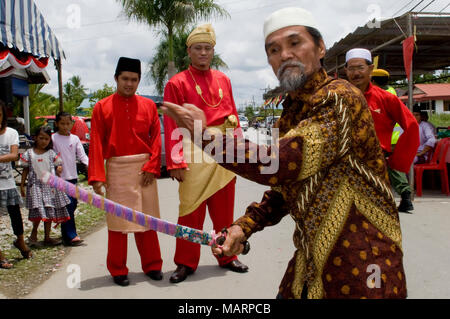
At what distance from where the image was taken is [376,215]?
1.48m

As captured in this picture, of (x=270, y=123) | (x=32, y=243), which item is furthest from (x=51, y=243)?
(x=270, y=123)

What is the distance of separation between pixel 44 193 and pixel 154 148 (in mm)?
1843

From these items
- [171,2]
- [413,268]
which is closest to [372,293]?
[413,268]

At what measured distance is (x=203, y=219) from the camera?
3957 mm

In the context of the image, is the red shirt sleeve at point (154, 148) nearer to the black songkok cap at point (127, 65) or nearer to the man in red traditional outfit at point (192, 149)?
the man in red traditional outfit at point (192, 149)

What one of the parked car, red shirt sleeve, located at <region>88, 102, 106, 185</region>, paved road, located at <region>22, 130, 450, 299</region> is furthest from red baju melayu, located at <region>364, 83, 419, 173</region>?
red shirt sleeve, located at <region>88, 102, 106, 185</region>

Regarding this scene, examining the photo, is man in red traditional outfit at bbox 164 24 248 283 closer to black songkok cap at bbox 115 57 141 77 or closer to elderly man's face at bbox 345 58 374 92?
black songkok cap at bbox 115 57 141 77

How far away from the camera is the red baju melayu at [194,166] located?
370cm

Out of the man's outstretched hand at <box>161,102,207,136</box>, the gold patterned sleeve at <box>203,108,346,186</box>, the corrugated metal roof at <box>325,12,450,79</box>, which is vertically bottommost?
the gold patterned sleeve at <box>203,108,346,186</box>

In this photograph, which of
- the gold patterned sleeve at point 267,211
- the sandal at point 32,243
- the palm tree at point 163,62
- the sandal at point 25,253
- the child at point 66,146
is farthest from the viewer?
the palm tree at point 163,62

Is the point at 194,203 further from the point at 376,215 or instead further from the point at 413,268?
the point at 376,215

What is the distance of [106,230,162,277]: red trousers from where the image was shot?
383 centimetres

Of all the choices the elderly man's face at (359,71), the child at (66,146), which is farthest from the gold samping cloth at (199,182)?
the child at (66,146)

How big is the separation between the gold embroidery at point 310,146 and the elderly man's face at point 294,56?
203 mm
